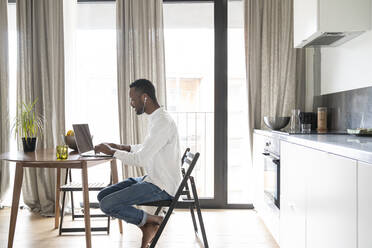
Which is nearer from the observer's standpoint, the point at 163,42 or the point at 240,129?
the point at 163,42

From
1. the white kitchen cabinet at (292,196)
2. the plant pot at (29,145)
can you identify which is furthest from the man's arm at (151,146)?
the plant pot at (29,145)

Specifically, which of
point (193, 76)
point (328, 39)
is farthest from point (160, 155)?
point (193, 76)

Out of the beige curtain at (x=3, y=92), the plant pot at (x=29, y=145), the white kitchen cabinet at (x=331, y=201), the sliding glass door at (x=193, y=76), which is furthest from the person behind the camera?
the sliding glass door at (x=193, y=76)

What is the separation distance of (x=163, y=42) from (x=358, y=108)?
1.98 m

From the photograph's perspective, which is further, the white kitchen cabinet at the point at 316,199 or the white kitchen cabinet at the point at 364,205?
the white kitchen cabinet at the point at 316,199

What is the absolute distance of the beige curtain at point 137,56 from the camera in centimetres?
346

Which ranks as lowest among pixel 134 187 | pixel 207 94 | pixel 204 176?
pixel 204 176

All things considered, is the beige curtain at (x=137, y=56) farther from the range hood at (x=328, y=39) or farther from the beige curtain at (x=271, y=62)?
the range hood at (x=328, y=39)

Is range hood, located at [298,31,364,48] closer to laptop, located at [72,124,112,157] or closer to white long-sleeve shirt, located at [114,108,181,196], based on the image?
white long-sleeve shirt, located at [114,108,181,196]

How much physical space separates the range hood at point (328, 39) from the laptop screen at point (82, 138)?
193 centimetres

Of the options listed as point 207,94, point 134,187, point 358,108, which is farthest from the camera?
point 207,94

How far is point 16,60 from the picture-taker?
3.61 m

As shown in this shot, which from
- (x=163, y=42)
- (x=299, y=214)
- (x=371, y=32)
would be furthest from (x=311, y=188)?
(x=163, y=42)

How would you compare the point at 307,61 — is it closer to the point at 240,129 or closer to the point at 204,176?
the point at 240,129
